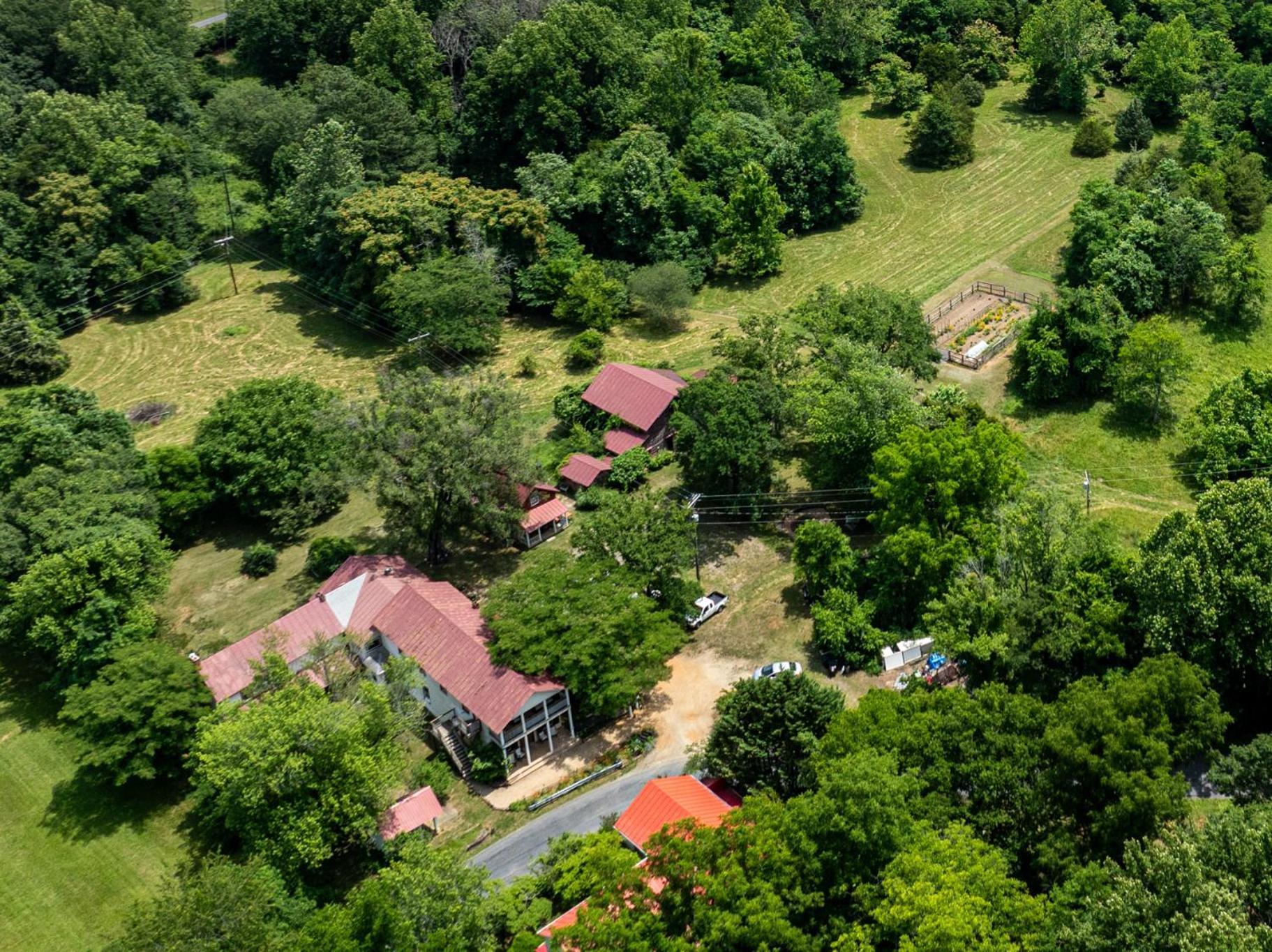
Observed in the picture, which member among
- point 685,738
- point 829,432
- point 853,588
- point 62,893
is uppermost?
point 829,432

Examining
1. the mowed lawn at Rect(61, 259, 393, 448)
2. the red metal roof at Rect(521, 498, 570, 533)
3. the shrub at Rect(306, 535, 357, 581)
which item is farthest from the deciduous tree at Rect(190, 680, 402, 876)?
the mowed lawn at Rect(61, 259, 393, 448)

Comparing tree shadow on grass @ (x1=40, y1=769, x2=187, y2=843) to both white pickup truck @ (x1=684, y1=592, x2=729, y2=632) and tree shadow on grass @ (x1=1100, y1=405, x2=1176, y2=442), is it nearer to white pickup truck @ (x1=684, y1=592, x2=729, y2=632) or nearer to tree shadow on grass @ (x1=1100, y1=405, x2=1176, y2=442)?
white pickup truck @ (x1=684, y1=592, x2=729, y2=632)

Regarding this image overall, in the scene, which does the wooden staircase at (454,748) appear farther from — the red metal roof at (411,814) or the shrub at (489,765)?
the red metal roof at (411,814)

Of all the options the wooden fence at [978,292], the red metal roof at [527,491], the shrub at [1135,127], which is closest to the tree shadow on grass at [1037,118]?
the shrub at [1135,127]

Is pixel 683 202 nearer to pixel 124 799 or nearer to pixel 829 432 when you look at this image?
pixel 829 432

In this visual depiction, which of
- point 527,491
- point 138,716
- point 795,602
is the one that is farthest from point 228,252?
point 795,602

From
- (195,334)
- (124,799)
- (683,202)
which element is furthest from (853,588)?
(195,334)
